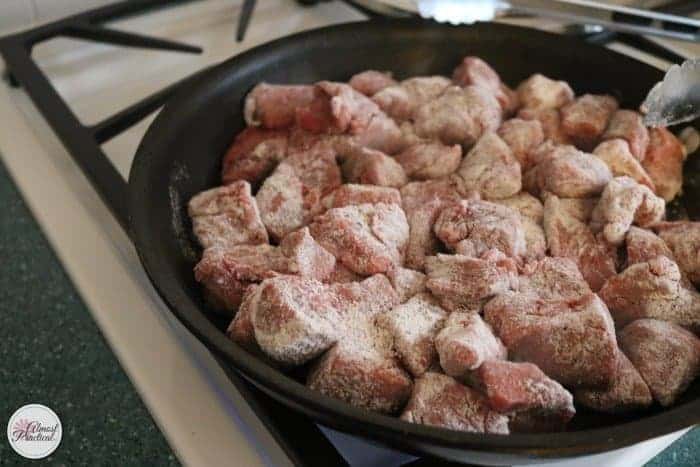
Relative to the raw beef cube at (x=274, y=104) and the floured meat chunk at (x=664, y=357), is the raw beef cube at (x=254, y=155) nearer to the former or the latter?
the raw beef cube at (x=274, y=104)

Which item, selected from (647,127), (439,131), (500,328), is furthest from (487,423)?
(647,127)

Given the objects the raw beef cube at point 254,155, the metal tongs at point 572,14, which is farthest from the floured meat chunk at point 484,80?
the raw beef cube at point 254,155

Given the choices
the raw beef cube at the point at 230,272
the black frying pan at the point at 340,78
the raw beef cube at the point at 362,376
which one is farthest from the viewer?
the raw beef cube at the point at 230,272

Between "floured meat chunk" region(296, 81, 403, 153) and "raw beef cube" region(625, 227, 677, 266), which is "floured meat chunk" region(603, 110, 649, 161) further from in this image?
"floured meat chunk" region(296, 81, 403, 153)

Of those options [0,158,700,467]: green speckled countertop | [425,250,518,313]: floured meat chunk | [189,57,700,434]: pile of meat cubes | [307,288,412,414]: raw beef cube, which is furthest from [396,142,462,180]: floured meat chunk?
[0,158,700,467]: green speckled countertop

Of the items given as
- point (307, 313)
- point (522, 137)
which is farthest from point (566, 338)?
point (522, 137)

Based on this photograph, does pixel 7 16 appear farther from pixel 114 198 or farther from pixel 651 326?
pixel 651 326
